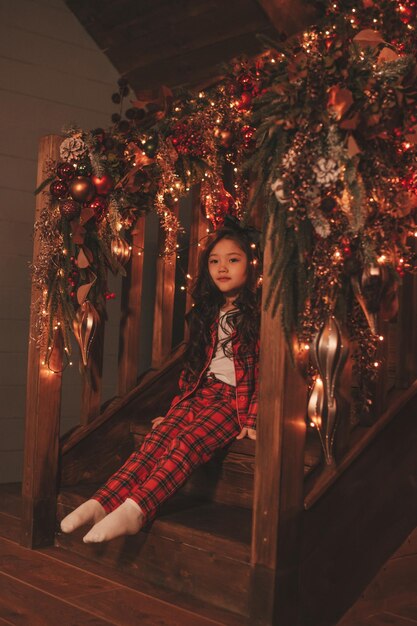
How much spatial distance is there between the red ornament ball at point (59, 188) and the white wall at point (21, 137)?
1.19m

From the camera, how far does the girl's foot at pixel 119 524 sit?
225 cm

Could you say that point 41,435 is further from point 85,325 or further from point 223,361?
point 223,361

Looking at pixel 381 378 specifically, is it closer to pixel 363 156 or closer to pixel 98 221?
pixel 363 156

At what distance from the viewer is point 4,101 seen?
3885mm

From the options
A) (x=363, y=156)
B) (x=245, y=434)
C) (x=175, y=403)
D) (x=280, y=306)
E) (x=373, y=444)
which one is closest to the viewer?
(x=363, y=156)

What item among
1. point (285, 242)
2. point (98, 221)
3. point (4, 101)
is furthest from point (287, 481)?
point (4, 101)

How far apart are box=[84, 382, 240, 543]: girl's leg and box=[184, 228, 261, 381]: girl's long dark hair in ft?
0.53

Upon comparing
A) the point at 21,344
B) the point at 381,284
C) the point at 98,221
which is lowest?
the point at 21,344

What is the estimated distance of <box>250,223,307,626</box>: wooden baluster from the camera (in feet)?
6.60

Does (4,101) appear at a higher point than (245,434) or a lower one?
higher

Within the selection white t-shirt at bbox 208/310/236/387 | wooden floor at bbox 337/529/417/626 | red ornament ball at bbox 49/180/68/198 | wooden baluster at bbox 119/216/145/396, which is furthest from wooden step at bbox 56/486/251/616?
red ornament ball at bbox 49/180/68/198

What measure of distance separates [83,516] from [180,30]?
2713 millimetres

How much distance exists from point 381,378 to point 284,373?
1.59 ft

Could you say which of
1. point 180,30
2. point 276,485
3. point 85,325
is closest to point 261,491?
point 276,485
